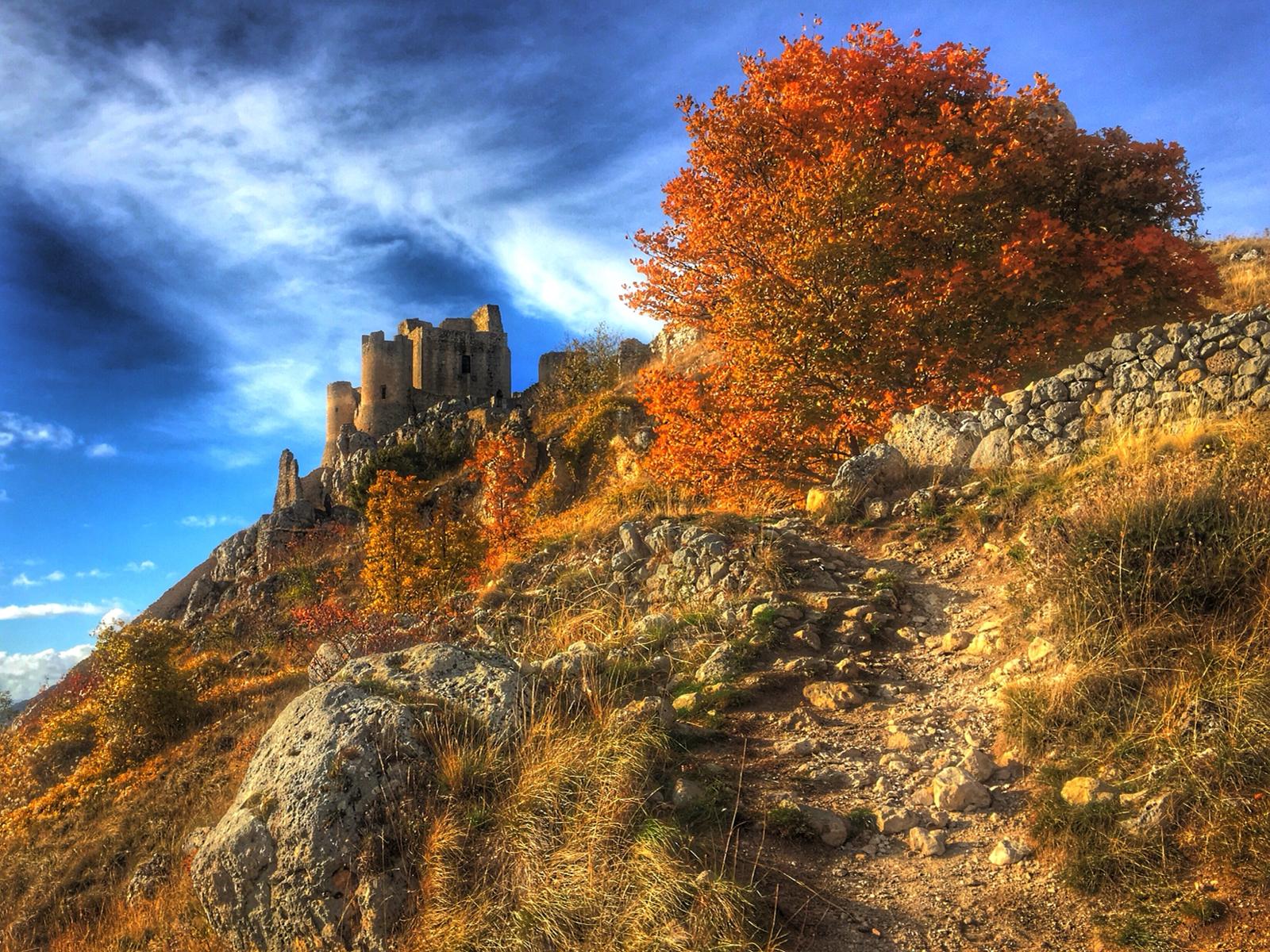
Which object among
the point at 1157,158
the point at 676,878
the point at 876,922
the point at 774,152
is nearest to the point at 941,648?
the point at 876,922

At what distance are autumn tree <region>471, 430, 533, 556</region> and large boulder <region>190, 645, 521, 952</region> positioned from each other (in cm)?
1445

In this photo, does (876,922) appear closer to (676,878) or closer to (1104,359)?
(676,878)

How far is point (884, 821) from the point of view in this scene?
16.6ft

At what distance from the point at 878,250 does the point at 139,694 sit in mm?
16396

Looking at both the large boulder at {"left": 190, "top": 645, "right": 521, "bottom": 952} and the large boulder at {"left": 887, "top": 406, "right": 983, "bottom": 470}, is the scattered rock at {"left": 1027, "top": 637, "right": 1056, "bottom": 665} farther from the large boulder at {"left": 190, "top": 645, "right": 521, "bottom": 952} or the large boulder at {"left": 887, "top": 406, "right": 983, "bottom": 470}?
the large boulder at {"left": 887, "top": 406, "right": 983, "bottom": 470}

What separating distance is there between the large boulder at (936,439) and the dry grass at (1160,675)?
3654 mm

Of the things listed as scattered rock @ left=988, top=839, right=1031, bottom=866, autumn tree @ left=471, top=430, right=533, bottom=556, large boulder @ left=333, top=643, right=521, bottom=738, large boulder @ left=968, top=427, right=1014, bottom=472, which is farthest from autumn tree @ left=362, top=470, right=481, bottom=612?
scattered rock @ left=988, top=839, right=1031, bottom=866

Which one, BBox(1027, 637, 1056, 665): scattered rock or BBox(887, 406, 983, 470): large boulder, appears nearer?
BBox(1027, 637, 1056, 665): scattered rock

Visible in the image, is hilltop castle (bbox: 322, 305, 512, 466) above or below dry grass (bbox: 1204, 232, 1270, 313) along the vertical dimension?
above

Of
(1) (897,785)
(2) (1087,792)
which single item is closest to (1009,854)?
(2) (1087,792)

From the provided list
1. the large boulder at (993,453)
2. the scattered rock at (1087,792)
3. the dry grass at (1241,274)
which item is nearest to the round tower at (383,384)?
the dry grass at (1241,274)

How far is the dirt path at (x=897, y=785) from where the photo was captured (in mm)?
4293

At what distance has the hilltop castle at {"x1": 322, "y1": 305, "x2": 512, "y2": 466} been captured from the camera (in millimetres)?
50656

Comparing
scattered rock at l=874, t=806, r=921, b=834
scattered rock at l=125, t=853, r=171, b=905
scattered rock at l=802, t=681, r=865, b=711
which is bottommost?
scattered rock at l=125, t=853, r=171, b=905
